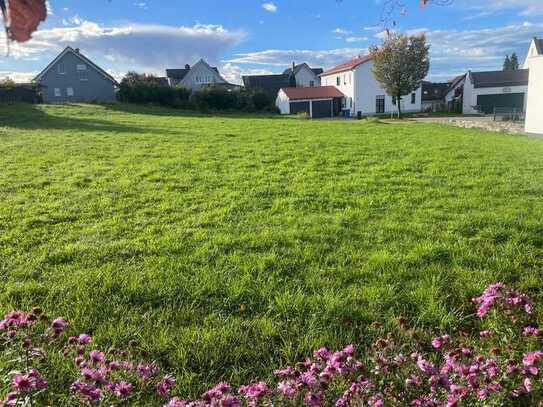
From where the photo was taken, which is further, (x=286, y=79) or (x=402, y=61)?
(x=286, y=79)

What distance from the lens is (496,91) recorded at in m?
46.2

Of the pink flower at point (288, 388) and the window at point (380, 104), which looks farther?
the window at point (380, 104)

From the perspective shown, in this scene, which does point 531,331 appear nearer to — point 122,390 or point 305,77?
point 122,390

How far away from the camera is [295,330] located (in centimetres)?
306

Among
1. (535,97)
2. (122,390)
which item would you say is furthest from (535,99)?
(122,390)

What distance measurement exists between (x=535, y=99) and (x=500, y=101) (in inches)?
1163

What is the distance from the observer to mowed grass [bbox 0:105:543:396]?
3.05 m

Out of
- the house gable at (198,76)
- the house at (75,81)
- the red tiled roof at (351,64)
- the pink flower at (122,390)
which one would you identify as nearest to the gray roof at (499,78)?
the red tiled roof at (351,64)

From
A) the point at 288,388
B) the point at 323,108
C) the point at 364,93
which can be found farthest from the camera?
the point at 323,108

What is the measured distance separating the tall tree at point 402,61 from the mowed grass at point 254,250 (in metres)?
32.4

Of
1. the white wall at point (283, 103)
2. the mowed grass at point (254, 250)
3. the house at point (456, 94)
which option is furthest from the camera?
the house at point (456, 94)

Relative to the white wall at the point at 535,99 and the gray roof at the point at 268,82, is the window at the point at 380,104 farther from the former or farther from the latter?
the white wall at the point at 535,99

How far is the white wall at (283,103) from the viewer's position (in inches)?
1807

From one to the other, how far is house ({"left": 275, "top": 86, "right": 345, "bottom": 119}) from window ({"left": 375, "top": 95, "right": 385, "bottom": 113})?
3.95m
